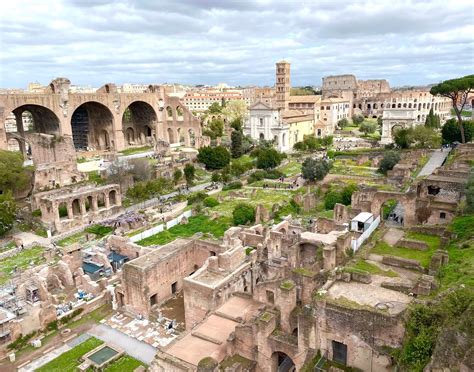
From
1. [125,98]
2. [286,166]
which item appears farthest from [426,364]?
[125,98]

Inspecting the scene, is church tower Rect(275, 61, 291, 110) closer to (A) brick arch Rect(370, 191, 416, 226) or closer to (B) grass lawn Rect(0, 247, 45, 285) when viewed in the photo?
(A) brick arch Rect(370, 191, 416, 226)

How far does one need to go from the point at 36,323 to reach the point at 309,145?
184ft

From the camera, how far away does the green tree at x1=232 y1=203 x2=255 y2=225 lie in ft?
Answer: 112

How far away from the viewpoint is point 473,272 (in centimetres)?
1424

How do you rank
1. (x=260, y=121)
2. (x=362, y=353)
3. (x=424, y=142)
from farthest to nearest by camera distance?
(x=260, y=121)
(x=424, y=142)
(x=362, y=353)

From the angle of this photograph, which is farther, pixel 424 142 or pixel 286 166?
pixel 286 166

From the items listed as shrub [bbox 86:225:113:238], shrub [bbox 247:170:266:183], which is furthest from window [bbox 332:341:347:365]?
shrub [bbox 247:170:266:183]

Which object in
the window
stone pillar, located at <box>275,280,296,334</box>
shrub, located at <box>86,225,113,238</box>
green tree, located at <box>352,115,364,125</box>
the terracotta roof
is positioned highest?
the terracotta roof

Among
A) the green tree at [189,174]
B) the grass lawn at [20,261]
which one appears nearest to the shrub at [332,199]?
the green tree at [189,174]

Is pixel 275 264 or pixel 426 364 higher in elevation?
pixel 426 364

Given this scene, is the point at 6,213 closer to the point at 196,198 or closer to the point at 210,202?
the point at 196,198

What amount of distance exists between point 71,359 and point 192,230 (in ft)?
54.0

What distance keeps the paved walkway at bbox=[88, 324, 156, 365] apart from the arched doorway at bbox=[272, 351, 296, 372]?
20.4ft

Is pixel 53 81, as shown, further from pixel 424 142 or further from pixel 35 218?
pixel 424 142
